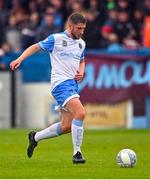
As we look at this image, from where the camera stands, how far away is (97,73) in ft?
77.5

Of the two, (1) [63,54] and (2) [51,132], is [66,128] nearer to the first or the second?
(2) [51,132]

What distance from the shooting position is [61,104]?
13.7 m

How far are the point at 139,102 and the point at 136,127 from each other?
69 centimetres

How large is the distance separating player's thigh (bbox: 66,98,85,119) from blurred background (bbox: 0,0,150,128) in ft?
32.4

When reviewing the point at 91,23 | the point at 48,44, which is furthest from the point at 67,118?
the point at 91,23

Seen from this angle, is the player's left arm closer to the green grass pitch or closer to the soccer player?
the soccer player

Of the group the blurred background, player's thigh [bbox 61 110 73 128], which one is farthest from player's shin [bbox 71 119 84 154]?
the blurred background

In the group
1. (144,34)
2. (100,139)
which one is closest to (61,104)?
(100,139)

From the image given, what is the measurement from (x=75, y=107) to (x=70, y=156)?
1.91 m

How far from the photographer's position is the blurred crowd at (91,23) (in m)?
24.8

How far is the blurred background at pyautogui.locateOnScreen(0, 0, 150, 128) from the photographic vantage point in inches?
922

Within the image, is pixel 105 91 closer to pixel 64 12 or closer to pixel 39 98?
pixel 39 98

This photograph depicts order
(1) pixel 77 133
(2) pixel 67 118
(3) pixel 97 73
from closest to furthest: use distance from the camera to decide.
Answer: (1) pixel 77 133, (2) pixel 67 118, (3) pixel 97 73

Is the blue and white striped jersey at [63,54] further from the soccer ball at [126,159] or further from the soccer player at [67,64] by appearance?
the soccer ball at [126,159]
